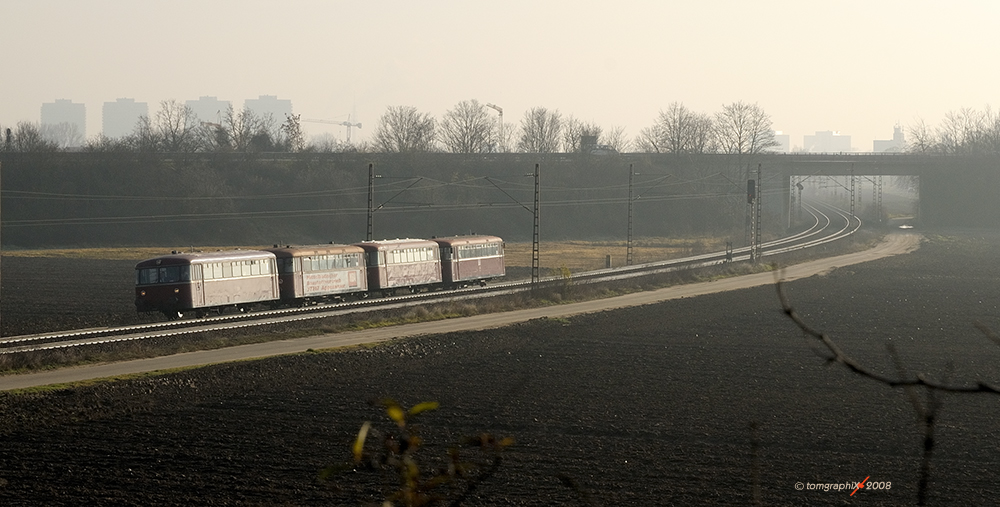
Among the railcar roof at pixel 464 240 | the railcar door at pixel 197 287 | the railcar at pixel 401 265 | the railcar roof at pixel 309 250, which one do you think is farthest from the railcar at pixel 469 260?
the railcar door at pixel 197 287

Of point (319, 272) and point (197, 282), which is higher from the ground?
point (197, 282)

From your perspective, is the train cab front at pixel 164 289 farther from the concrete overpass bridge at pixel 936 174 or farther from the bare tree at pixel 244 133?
the concrete overpass bridge at pixel 936 174

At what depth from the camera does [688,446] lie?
18.4 meters

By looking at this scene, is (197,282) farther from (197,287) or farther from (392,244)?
(392,244)

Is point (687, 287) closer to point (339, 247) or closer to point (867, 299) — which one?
point (867, 299)

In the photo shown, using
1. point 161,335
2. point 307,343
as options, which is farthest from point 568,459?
point 161,335

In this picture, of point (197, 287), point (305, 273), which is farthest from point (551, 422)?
point (305, 273)

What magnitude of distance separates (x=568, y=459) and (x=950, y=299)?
41.0 m

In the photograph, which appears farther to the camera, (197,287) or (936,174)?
(936,174)

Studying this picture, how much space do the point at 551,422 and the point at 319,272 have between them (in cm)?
2799

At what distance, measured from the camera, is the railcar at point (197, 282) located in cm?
3972

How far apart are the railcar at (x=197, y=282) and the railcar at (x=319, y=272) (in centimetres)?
190

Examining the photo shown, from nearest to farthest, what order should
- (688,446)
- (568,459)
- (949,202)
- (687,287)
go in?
1. (568,459)
2. (688,446)
3. (687,287)
4. (949,202)

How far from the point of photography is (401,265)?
52.6m
